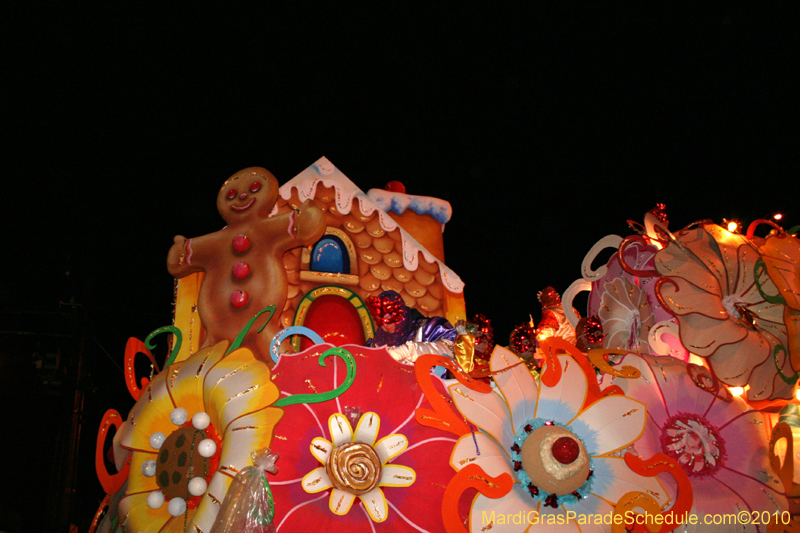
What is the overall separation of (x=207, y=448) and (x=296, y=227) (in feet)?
4.34

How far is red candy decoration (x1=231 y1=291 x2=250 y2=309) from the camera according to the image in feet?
8.87

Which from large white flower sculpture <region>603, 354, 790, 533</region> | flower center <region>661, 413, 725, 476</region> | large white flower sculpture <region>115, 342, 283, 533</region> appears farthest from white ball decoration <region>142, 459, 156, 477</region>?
flower center <region>661, 413, 725, 476</region>

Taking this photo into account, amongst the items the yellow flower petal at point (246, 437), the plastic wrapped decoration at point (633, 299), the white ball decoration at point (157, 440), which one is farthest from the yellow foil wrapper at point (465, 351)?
the white ball decoration at point (157, 440)

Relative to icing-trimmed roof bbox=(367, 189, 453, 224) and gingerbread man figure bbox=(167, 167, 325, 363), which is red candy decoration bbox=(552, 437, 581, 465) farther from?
icing-trimmed roof bbox=(367, 189, 453, 224)

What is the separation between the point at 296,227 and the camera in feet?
9.44

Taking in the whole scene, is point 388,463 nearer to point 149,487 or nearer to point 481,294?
point 149,487

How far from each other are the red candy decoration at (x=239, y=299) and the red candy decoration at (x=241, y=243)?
0.85ft

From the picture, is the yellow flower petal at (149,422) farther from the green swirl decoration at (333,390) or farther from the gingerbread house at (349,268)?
the gingerbread house at (349,268)

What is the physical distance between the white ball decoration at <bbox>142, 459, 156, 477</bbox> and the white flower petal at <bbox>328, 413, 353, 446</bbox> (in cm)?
66

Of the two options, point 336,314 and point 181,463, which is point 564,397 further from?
point 336,314

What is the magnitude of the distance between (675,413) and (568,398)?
1.95ft

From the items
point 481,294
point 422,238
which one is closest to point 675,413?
point 422,238

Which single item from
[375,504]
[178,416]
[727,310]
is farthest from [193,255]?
[727,310]

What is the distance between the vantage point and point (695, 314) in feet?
8.30
